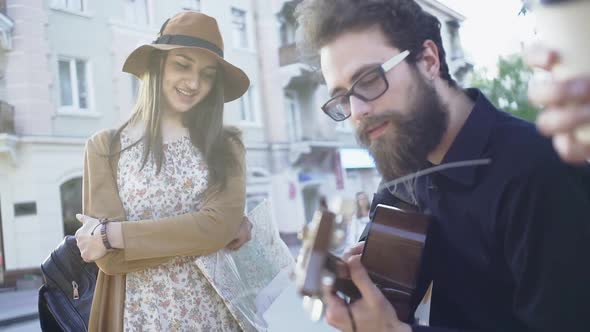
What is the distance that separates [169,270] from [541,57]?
128cm

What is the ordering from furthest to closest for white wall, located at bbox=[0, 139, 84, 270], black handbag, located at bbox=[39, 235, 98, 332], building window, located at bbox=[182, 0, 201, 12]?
building window, located at bbox=[182, 0, 201, 12], white wall, located at bbox=[0, 139, 84, 270], black handbag, located at bbox=[39, 235, 98, 332]

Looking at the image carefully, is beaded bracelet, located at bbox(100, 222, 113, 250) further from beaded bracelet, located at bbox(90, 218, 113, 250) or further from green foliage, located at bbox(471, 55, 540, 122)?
green foliage, located at bbox(471, 55, 540, 122)

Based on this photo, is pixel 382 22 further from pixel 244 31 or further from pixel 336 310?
pixel 244 31

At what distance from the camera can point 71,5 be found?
10.5 metres

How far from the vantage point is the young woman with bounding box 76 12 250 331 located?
1.46 metres

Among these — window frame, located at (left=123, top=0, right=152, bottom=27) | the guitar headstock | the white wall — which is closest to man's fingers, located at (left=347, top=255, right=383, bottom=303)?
the guitar headstock

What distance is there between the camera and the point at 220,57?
1.75 metres

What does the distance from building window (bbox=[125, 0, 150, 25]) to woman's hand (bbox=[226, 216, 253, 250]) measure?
1095 cm

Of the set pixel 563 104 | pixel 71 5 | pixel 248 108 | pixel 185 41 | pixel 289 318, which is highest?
pixel 71 5

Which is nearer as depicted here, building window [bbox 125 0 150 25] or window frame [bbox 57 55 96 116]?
window frame [bbox 57 55 96 116]

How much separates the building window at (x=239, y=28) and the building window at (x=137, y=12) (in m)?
3.34

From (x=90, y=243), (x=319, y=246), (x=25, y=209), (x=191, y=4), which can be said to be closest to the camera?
(x=319, y=246)

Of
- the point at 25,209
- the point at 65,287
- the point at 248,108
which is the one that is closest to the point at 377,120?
the point at 65,287

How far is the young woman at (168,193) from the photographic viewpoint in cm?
146
